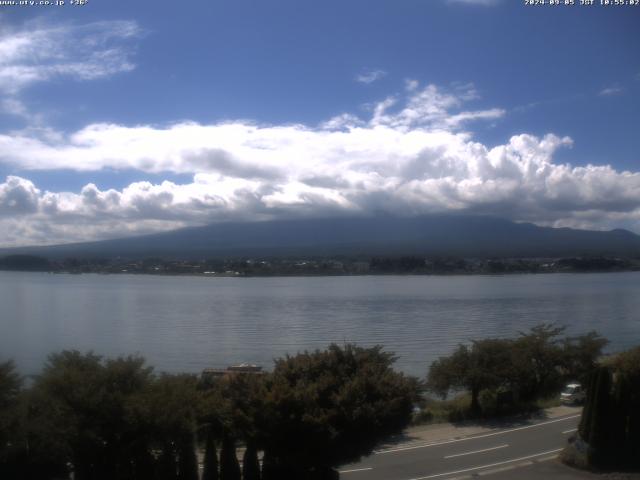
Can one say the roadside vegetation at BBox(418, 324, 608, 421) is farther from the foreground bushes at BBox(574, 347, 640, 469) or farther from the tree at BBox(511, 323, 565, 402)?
the foreground bushes at BBox(574, 347, 640, 469)

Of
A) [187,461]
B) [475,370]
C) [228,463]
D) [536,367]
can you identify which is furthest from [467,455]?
[536,367]

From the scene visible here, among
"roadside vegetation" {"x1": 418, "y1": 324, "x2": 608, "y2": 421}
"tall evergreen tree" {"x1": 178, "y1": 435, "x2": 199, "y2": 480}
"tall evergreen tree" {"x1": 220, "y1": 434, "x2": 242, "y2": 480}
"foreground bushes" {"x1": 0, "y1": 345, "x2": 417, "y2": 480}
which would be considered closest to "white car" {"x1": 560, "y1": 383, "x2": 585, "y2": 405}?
"roadside vegetation" {"x1": 418, "y1": 324, "x2": 608, "y2": 421}

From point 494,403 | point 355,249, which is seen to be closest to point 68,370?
point 494,403

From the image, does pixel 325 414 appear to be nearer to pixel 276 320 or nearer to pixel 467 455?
pixel 467 455

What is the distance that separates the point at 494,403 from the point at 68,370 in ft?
35.8

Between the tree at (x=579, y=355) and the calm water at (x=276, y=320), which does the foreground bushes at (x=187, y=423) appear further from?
the calm water at (x=276, y=320)

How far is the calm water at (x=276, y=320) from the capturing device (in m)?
28.4

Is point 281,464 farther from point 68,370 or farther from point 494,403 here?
point 494,403

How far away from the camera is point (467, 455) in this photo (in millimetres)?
10992

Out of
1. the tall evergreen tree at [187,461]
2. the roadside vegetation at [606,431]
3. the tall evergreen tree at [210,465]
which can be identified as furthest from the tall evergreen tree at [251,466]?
the roadside vegetation at [606,431]

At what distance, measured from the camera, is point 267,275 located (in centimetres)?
9050

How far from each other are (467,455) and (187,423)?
537 centimetres

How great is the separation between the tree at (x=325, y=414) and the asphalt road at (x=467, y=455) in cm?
178

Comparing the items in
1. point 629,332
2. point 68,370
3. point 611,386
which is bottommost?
point 629,332
